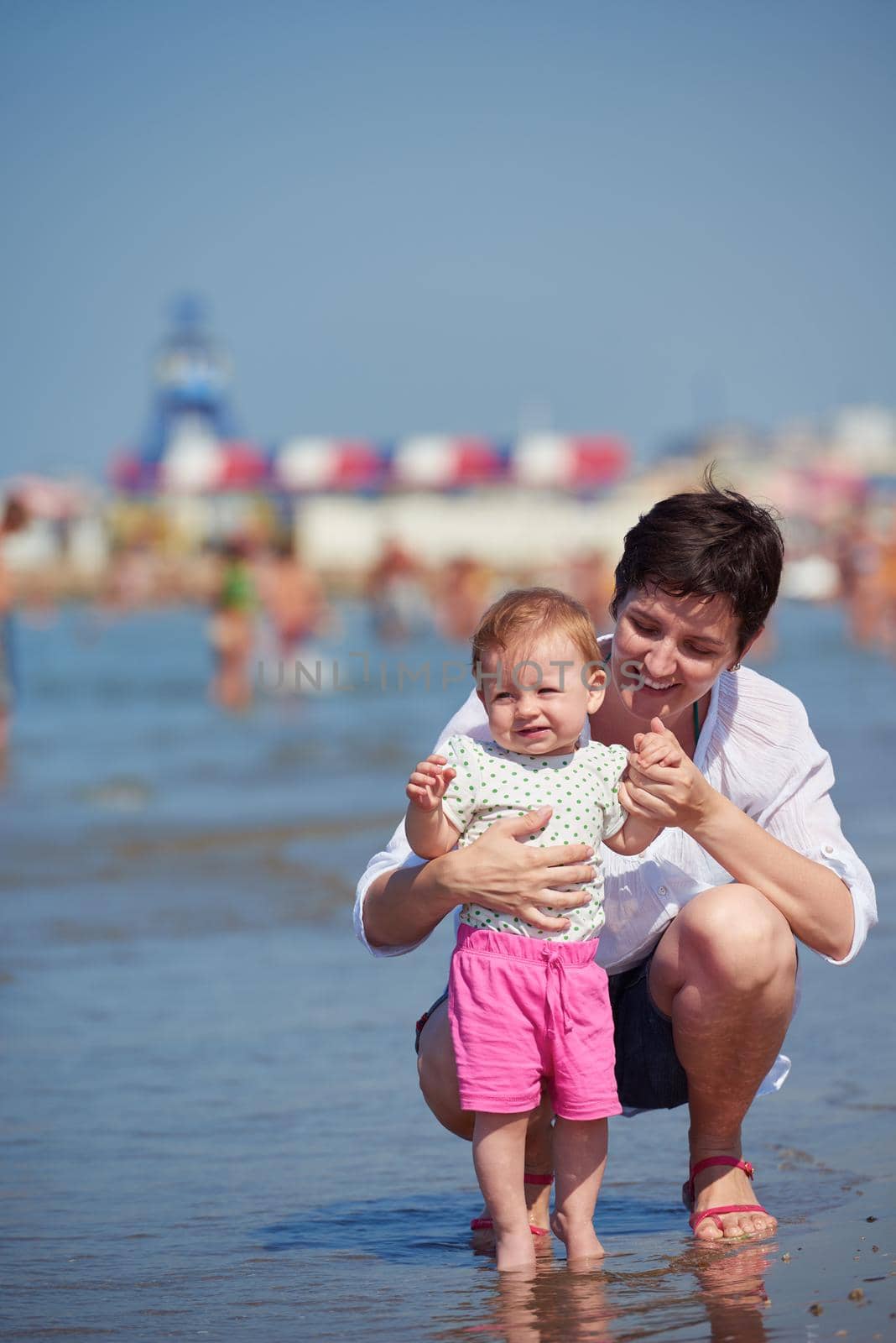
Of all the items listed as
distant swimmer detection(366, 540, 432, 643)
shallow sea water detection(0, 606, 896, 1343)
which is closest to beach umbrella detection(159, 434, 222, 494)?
distant swimmer detection(366, 540, 432, 643)

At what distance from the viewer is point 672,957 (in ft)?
9.32

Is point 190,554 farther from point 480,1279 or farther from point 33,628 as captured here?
point 480,1279

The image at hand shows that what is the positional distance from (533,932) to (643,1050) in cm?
38

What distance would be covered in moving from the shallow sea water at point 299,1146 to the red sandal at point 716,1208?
0.14 feet

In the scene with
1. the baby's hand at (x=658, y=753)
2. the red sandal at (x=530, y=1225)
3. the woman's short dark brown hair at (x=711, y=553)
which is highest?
the woman's short dark brown hair at (x=711, y=553)

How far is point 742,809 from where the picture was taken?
2.91 metres

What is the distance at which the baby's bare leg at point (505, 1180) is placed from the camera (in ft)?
8.65

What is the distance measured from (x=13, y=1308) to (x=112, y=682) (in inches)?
818

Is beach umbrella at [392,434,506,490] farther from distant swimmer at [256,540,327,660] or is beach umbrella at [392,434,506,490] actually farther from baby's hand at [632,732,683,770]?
baby's hand at [632,732,683,770]

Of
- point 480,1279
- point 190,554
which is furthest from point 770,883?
point 190,554

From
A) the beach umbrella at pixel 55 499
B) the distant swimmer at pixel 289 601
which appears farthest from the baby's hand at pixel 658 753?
the beach umbrella at pixel 55 499

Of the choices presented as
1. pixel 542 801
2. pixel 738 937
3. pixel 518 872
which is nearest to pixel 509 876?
pixel 518 872

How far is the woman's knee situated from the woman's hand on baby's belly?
0.71 ft

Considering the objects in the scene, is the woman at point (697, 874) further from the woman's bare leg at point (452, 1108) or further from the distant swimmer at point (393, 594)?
the distant swimmer at point (393, 594)
